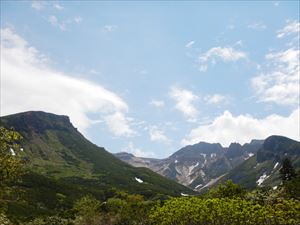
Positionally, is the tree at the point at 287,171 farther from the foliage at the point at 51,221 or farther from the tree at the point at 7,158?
the tree at the point at 7,158

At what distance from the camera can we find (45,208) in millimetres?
191750

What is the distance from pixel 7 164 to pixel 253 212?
2920 inches

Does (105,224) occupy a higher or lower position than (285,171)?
lower

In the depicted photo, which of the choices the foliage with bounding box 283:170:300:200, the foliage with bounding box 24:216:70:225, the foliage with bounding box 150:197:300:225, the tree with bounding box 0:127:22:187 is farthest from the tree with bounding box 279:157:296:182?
the tree with bounding box 0:127:22:187

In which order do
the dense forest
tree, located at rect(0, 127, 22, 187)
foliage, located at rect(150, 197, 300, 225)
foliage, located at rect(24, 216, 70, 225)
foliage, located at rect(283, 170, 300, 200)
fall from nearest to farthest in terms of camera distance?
tree, located at rect(0, 127, 22, 187)
the dense forest
foliage, located at rect(150, 197, 300, 225)
foliage, located at rect(283, 170, 300, 200)
foliage, located at rect(24, 216, 70, 225)

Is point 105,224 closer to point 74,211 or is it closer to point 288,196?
point 74,211

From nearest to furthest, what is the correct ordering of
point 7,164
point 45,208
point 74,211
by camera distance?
point 7,164 < point 74,211 < point 45,208

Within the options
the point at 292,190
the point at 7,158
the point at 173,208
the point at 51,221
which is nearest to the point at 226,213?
the point at 173,208

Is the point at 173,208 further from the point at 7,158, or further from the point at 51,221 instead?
the point at 7,158

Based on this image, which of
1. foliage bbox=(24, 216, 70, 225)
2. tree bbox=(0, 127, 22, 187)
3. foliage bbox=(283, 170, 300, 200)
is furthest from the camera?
foliage bbox=(24, 216, 70, 225)

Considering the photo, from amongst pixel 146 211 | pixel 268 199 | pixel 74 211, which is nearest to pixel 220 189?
pixel 268 199

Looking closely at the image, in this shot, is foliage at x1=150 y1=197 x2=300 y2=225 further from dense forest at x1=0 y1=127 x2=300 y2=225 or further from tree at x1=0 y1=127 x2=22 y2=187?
tree at x1=0 y1=127 x2=22 y2=187

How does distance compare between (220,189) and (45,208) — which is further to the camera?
(45,208)

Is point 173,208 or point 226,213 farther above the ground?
point 173,208
